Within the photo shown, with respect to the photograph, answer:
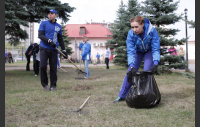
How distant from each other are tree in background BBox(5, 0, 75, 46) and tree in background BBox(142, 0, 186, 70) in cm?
414

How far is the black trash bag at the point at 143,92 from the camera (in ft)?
13.5

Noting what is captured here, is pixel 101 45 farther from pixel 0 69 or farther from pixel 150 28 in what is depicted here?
pixel 0 69

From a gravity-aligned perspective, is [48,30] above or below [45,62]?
above

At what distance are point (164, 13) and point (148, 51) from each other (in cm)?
838

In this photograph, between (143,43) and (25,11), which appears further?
(25,11)

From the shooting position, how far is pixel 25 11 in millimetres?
10086

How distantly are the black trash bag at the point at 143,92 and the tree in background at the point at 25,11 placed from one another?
6.37 meters

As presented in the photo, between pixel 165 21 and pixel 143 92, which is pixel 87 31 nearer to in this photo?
pixel 165 21

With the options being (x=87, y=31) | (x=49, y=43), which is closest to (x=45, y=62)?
(x=49, y=43)

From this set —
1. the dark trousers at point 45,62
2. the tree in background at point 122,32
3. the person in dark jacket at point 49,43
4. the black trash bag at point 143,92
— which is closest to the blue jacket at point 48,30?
the person in dark jacket at point 49,43

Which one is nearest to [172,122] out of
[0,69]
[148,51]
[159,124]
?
[159,124]

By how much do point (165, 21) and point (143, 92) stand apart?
8916 mm

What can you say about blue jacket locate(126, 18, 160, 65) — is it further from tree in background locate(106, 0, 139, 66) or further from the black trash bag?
tree in background locate(106, 0, 139, 66)

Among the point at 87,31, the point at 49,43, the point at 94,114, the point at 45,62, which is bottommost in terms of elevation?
the point at 94,114
